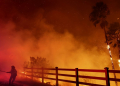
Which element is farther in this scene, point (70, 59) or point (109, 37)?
point (70, 59)

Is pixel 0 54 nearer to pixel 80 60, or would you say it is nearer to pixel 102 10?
pixel 102 10

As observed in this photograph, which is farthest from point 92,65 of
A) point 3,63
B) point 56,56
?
point 3,63

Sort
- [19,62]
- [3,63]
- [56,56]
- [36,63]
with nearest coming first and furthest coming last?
[36,63] < [3,63] < [19,62] < [56,56]


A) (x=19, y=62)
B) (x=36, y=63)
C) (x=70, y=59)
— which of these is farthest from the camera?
(x=70, y=59)

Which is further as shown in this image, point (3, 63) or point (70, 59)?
point (70, 59)

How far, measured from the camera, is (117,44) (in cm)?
2684

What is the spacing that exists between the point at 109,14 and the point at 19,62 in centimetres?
2436

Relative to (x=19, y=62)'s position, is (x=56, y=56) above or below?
above

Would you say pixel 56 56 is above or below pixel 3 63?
above

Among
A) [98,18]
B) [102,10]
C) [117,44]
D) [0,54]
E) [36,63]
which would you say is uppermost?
[102,10]

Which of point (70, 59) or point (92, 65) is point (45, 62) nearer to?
point (70, 59)

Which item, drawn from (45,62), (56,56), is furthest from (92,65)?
(45,62)

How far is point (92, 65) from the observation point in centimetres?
4978

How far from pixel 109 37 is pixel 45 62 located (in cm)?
1614
